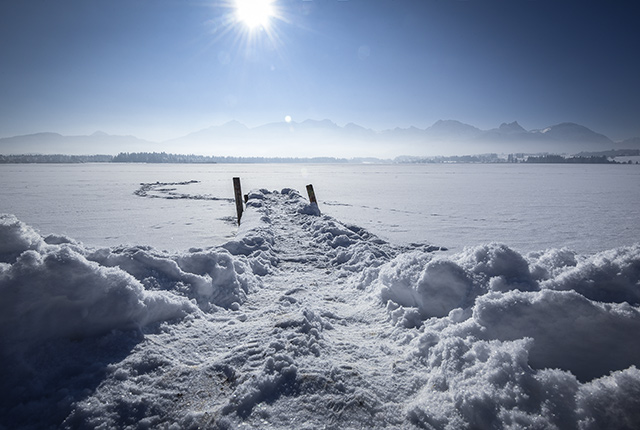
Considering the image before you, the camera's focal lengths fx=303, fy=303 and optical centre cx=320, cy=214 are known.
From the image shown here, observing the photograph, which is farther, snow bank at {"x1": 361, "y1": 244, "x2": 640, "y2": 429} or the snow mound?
the snow mound

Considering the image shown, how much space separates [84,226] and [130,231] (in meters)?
2.19

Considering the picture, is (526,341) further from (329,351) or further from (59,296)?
(59,296)

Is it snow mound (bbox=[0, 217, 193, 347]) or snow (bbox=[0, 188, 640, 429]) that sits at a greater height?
snow mound (bbox=[0, 217, 193, 347])

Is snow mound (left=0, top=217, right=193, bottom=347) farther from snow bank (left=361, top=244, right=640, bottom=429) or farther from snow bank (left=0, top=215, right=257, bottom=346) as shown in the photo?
snow bank (left=361, top=244, right=640, bottom=429)

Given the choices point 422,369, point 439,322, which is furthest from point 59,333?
point 439,322

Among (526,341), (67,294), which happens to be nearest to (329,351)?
(526,341)

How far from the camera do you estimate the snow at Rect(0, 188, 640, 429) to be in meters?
1.82

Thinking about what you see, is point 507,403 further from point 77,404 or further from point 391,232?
A: point 391,232

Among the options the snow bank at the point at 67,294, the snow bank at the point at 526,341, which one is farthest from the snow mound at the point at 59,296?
the snow bank at the point at 526,341

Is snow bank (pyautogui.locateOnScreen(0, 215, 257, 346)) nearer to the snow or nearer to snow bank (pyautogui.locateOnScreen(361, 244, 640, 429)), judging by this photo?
the snow

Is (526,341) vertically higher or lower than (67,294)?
lower

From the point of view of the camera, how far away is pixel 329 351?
8.50 ft

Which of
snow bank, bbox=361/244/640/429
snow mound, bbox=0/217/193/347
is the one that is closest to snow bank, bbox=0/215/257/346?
snow mound, bbox=0/217/193/347

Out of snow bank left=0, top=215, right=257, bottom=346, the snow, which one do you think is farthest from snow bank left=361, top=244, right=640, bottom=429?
snow bank left=0, top=215, right=257, bottom=346
